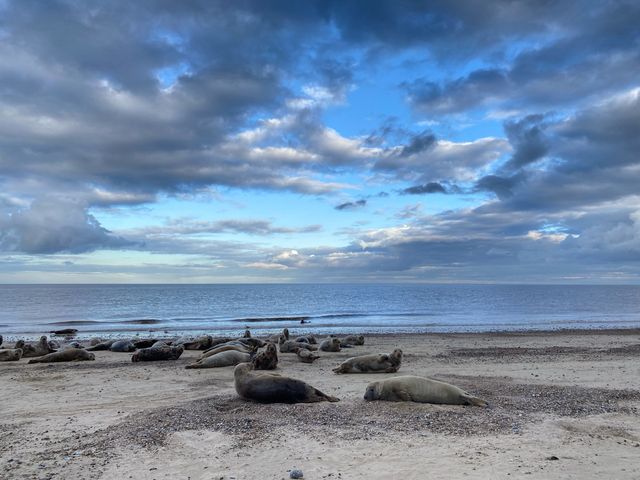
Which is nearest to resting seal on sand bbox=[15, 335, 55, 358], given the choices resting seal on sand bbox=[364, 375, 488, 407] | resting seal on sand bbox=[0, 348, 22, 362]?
resting seal on sand bbox=[0, 348, 22, 362]

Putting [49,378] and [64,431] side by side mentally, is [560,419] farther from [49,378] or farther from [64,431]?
[49,378]

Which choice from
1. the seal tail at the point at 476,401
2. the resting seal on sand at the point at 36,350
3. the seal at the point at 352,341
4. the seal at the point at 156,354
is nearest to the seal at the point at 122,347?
the resting seal on sand at the point at 36,350

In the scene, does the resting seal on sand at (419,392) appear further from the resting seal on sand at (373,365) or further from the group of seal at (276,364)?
the resting seal on sand at (373,365)

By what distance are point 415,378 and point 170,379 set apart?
6.32 metres

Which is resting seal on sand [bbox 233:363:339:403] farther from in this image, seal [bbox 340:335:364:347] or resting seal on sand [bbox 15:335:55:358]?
seal [bbox 340:335:364:347]

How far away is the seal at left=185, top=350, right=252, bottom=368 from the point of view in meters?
14.7

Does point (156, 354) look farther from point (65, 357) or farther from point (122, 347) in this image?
point (122, 347)

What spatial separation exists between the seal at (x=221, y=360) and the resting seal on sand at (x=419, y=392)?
6426 mm

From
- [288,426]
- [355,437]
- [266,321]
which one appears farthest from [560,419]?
[266,321]

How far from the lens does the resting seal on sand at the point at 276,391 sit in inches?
362

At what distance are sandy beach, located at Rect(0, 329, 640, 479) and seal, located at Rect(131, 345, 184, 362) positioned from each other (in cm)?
345

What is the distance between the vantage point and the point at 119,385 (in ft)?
38.3

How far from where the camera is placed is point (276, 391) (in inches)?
364

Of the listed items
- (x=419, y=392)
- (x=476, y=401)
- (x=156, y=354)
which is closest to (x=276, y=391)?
(x=419, y=392)
